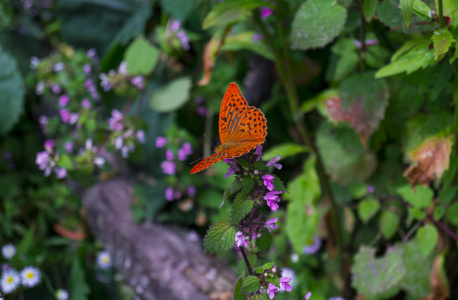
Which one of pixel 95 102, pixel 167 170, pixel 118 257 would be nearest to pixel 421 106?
pixel 167 170

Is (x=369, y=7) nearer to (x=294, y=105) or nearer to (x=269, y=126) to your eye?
(x=294, y=105)

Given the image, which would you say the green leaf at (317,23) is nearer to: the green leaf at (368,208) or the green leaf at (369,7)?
the green leaf at (369,7)

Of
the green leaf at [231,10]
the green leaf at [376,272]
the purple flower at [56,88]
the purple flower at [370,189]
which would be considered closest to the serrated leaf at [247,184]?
the green leaf at [231,10]

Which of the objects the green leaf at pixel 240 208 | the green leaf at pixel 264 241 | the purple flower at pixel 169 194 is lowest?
the purple flower at pixel 169 194

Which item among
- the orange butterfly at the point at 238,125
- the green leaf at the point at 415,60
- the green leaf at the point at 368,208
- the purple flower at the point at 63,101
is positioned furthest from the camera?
the purple flower at the point at 63,101

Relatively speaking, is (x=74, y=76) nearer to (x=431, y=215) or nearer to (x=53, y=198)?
(x=53, y=198)

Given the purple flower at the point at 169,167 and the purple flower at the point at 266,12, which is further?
the purple flower at the point at 169,167

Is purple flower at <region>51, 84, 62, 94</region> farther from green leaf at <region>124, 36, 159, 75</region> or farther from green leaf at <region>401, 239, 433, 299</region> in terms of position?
green leaf at <region>401, 239, 433, 299</region>

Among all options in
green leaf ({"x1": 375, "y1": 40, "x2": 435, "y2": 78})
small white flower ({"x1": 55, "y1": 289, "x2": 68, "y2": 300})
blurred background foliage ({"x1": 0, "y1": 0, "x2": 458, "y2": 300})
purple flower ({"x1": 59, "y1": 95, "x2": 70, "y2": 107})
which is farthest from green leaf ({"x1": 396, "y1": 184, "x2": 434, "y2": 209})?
purple flower ({"x1": 59, "y1": 95, "x2": 70, "y2": 107})
